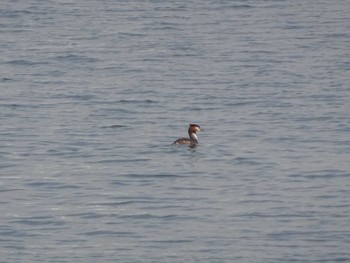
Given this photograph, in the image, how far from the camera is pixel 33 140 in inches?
1088

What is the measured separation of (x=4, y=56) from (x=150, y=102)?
28.2 feet

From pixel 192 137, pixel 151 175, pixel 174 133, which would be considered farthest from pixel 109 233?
pixel 174 133

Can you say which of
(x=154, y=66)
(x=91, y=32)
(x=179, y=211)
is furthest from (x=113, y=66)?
(x=179, y=211)

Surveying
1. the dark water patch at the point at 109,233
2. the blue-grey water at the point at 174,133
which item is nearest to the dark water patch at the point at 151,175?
the blue-grey water at the point at 174,133

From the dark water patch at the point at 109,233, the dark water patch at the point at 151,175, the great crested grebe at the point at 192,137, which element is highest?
the great crested grebe at the point at 192,137

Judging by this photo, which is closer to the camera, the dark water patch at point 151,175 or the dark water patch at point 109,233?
the dark water patch at point 109,233

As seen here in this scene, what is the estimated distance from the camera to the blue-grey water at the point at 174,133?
19.7m

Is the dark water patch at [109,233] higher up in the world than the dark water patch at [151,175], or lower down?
lower down

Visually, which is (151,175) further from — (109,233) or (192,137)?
→ (109,233)

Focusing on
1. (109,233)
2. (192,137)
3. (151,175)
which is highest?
(192,137)

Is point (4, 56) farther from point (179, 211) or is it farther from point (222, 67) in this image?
point (179, 211)

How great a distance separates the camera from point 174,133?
93.1 feet

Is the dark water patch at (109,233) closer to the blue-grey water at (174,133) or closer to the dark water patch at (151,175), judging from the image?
the blue-grey water at (174,133)

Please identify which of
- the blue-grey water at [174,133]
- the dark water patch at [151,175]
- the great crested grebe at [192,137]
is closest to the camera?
the blue-grey water at [174,133]
